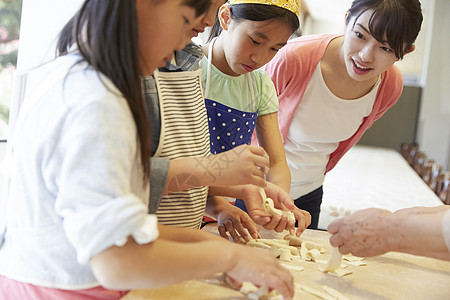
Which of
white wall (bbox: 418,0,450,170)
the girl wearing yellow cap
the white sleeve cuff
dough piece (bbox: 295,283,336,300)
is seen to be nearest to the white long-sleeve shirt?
the white sleeve cuff

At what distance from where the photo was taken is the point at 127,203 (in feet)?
2.10

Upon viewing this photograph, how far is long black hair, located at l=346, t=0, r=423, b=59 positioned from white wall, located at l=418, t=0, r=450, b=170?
18.0 ft

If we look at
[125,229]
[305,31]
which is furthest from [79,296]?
[305,31]

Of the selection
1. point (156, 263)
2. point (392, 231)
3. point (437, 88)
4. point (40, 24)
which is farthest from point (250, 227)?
point (437, 88)

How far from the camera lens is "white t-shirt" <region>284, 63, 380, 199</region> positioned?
5.87 feet

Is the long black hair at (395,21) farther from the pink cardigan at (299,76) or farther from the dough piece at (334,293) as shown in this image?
the dough piece at (334,293)

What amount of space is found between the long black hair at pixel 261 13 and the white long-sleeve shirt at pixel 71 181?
61cm

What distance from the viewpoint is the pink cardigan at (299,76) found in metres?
1.70

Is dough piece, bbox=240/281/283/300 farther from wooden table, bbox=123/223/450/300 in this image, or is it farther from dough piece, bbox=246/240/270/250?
dough piece, bbox=246/240/270/250

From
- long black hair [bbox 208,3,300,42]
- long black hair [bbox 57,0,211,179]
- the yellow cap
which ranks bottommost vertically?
long black hair [bbox 57,0,211,179]

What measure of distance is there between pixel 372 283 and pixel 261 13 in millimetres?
701

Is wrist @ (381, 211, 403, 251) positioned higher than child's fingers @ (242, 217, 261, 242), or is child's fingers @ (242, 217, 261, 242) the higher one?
wrist @ (381, 211, 403, 251)

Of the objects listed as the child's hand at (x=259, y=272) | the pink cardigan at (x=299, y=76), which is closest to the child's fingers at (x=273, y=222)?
the child's hand at (x=259, y=272)

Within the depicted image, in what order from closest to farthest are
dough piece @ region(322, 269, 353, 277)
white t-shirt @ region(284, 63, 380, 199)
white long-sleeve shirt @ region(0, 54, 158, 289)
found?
white long-sleeve shirt @ region(0, 54, 158, 289)
dough piece @ region(322, 269, 353, 277)
white t-shirt @ region(284, 63, 380, 199)
